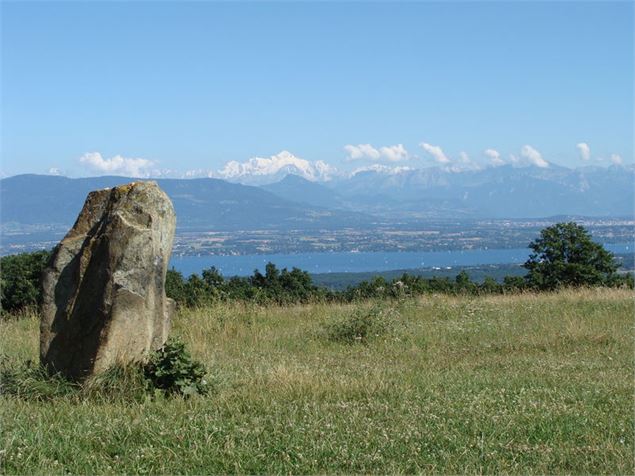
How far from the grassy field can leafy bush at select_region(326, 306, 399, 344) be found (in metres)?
0.50

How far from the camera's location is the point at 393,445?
6637 mm

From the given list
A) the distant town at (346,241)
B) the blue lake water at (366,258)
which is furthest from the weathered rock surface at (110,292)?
the distant town at (346,241)

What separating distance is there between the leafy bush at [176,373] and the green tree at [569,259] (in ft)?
56.9

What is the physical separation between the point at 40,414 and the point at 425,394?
12.7 feet

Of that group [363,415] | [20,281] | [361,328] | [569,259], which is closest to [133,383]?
[363,415]

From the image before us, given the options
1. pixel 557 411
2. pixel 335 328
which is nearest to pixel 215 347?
pixel 335 328

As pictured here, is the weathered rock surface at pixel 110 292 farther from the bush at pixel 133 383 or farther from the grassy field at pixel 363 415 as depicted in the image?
the grassy field at pixel 363 415

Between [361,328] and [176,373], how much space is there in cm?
567

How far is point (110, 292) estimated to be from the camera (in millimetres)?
8750

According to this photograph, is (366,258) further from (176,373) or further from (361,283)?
(176,373)

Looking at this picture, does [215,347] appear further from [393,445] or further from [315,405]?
[393,445]

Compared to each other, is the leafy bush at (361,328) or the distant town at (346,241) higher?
the leafy bush at (361,328)

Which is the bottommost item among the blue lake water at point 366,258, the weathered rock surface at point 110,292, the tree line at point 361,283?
the blue lake water at point 366,258

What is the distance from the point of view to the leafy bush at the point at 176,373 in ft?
27.9
